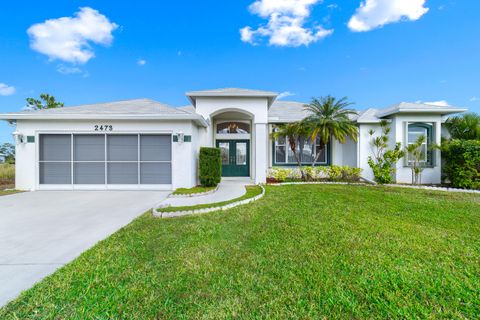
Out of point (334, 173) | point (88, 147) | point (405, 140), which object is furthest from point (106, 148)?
point (405, 140)

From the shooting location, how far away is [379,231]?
4.43 metres

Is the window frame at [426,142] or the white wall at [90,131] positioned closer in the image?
the white wall at [90,131]

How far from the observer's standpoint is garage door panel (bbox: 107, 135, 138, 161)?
959cm

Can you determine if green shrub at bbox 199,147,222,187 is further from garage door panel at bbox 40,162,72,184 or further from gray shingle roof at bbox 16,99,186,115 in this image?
garage door panel at bbox 40,162,72,184

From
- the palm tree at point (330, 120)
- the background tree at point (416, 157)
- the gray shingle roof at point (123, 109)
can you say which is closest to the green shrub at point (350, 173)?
Answer: the palm tree at point (330, 120)

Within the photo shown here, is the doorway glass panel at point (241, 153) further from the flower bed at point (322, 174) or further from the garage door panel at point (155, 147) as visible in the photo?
the garage door panel at point (155, 147)

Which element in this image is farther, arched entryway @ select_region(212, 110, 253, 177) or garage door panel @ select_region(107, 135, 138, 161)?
arched entryway @ select_region(212, 110, 253, 177)

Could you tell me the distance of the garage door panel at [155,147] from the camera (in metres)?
9.61

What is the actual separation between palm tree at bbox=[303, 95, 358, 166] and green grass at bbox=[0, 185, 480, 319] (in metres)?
7.03

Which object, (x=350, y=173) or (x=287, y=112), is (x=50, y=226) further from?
(x=287, y=112)

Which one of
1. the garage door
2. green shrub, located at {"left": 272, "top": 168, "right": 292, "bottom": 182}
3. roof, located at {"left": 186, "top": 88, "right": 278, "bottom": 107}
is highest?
roof, located at {"left": 186, "top": 88, "right": 278, "bottom": 107}

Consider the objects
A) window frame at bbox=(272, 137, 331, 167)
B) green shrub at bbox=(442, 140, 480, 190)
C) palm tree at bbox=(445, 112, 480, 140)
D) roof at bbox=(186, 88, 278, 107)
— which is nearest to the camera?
green shrub at bbox=(442, 140, 480, 190)

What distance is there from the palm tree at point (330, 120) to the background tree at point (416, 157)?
2.80m

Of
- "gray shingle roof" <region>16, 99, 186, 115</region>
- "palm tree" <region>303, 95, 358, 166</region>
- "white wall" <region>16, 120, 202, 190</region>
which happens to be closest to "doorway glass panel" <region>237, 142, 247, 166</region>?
"palm tree" <region>303, 95, 358, 166</region>
